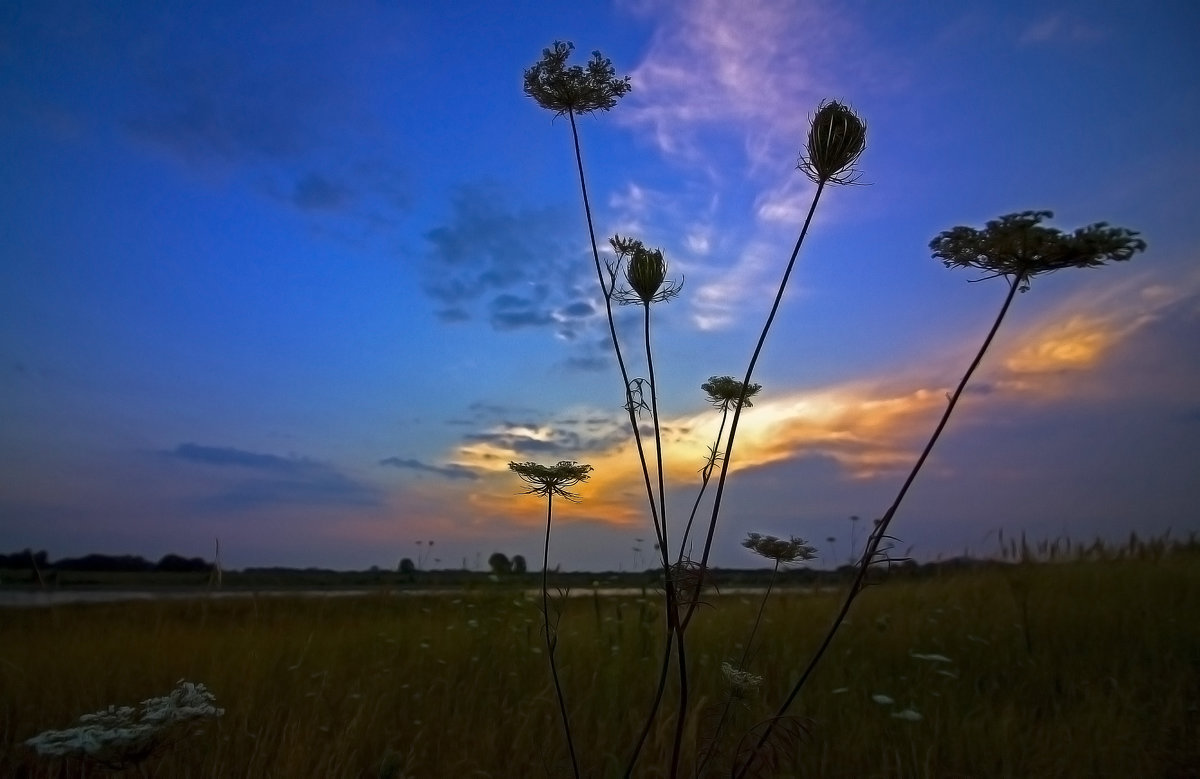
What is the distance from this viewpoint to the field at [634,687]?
3631mm

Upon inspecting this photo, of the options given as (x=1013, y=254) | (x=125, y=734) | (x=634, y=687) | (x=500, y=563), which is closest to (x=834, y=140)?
(x=1013, y=254)

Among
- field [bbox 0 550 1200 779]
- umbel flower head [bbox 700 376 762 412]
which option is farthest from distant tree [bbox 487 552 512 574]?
umbel flower head [bbox 700 376 762 412]

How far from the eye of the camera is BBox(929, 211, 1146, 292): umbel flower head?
2033 mm

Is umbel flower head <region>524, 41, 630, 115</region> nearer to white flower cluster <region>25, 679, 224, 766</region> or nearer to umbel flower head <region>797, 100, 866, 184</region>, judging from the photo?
umbel flower head <region>797, 100, 866, 184</region>

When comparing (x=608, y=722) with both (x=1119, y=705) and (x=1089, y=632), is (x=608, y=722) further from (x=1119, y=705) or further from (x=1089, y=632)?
(x=1089, y=632)

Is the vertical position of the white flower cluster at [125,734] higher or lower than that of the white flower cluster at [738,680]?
lower

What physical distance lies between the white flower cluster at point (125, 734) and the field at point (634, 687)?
0.24 feet

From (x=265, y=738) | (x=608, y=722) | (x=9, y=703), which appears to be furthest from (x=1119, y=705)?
(x=9, y=703)

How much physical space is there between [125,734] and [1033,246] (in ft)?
8.47

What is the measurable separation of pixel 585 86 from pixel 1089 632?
6.41 meters

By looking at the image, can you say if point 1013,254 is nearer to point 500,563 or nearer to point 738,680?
point 738,680

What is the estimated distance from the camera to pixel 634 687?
16.4ft

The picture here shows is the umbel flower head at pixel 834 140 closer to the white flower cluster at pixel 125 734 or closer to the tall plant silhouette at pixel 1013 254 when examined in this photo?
the tall plant silhouette at pixel 1013 254

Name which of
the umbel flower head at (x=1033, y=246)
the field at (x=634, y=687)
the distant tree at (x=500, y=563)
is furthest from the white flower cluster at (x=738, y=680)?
the distant tree at (x=500, y=563)
